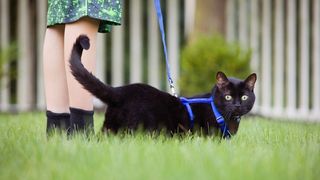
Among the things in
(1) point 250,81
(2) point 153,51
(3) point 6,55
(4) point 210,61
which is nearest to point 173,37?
(2) point 153,51

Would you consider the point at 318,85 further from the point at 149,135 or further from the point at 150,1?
the point at 149,135

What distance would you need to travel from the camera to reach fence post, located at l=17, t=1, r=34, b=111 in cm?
969

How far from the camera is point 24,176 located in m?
2.80

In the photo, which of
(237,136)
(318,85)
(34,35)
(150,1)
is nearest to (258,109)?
(318,85)

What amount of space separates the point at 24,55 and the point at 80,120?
232 inches

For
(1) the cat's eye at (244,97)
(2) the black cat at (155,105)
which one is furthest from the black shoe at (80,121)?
(1) the cat's eye at (244,97)

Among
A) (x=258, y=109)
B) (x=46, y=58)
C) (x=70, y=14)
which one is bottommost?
(x=258, y=109)

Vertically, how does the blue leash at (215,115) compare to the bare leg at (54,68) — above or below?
below

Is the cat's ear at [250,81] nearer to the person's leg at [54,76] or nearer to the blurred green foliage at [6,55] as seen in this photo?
the person's leg at [54,76]

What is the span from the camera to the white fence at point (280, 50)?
9.43 m

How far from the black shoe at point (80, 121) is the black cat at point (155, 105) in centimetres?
12

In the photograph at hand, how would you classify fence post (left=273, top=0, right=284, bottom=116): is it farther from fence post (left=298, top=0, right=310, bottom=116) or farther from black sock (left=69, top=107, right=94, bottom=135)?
black sock (left=69, top=107, right=94, bottom=135)

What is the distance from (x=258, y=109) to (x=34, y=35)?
3.60 metres

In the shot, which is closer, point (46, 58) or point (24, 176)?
point (24, 176)
